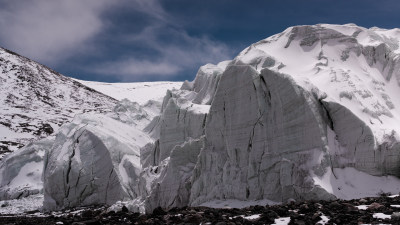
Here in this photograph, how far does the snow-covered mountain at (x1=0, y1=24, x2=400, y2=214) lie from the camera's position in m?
18.0

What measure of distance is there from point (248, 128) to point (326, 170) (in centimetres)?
471

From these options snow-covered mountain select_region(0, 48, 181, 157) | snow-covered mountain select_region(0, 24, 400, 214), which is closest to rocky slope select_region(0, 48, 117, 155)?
snow-covered mountain select_region(0, 48, 181, 157)

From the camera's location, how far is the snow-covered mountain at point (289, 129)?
1795 cm

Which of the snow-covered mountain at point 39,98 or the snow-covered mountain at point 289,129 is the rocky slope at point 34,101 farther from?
the snow-covered mountain at point 289,129

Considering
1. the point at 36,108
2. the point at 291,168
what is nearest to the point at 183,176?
the point at 291,168

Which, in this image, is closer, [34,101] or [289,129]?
[289,129]

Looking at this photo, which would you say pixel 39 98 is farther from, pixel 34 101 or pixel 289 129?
pixel 289 129

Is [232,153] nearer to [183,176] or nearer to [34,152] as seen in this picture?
[183,176]

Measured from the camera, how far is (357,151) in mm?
18219

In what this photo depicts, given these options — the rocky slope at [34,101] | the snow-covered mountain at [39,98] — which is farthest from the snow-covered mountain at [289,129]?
the snow-covered mountain at [39,98]

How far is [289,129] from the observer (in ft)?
62.8

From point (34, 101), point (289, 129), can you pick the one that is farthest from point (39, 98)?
point (289, 129)

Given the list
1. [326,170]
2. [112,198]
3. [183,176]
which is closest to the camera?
[326,170]

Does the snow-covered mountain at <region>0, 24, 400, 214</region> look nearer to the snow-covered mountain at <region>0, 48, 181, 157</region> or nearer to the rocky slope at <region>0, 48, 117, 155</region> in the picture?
the rocky slope at <region>0, 48, 117, 155</region>
